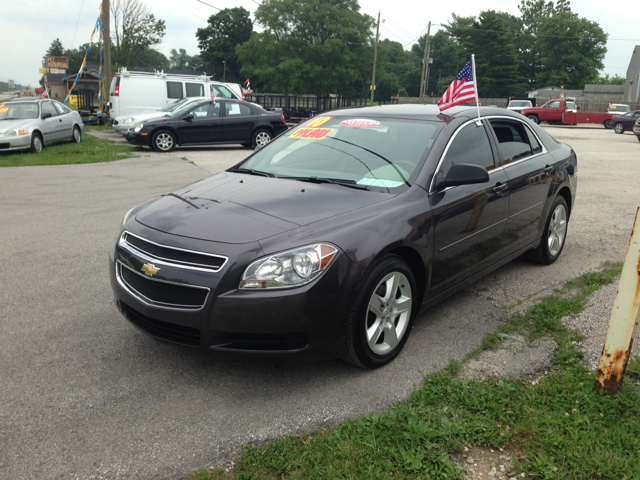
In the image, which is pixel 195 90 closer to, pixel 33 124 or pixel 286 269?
pixel 33 124

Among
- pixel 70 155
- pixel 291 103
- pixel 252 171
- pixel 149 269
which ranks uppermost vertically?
pixel 252 171

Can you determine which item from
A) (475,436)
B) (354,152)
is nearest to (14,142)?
(354,152)

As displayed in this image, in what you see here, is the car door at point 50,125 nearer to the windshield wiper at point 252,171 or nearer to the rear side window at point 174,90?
the rear side window at point 174,90

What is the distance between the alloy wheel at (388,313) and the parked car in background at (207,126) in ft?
44.9

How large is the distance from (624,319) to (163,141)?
14.8 meters

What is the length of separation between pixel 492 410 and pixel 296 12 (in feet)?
192

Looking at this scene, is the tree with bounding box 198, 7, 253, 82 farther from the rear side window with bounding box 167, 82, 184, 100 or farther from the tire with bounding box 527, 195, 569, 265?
the tire with bounding box 527, 195, 569, 265

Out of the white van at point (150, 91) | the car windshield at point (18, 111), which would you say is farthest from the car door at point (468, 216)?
the white van at point (150, 91)

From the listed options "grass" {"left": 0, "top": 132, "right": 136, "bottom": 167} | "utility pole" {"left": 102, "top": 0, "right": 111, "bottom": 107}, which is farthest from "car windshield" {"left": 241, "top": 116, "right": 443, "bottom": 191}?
"utility pole" {"left": 102, "top": 0, "right": 111, "bottom": 107}

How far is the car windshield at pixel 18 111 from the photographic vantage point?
15273mm

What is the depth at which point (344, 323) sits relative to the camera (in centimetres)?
324

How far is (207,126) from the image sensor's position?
16.4 metres

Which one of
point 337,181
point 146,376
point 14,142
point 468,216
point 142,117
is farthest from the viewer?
point 142,117

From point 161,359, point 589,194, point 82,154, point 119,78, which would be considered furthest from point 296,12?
point 161,359
